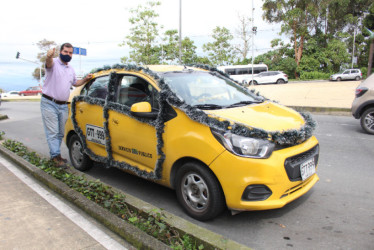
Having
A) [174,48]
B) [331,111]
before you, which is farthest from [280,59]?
[331,111]

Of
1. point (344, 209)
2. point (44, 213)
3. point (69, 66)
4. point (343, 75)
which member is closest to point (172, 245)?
point (44, 213)

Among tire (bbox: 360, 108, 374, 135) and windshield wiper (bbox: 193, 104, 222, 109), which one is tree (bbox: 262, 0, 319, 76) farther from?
windshield wiper (bbox: 193, 104, 222, 109)

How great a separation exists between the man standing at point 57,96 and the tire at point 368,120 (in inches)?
255

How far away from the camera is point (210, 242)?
2.53m

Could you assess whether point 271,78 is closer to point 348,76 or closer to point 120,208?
point 348,76

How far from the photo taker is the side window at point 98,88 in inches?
175

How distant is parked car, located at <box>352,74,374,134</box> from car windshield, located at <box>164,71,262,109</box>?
4.59 meters

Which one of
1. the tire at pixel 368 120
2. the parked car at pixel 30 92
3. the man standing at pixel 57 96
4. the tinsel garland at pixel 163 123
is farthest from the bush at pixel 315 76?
the parked car at pixel 30 92

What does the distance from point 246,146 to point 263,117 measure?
558 mm

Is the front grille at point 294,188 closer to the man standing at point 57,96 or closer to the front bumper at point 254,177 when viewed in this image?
the front bumper at point 254,177

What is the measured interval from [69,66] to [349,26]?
47.1 m

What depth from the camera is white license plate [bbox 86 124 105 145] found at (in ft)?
14.4

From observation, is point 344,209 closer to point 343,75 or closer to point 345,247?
point 345,247

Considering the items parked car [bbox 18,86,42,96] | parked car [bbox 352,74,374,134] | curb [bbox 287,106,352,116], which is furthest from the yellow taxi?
parked car [bbox 18,86,42,96]
